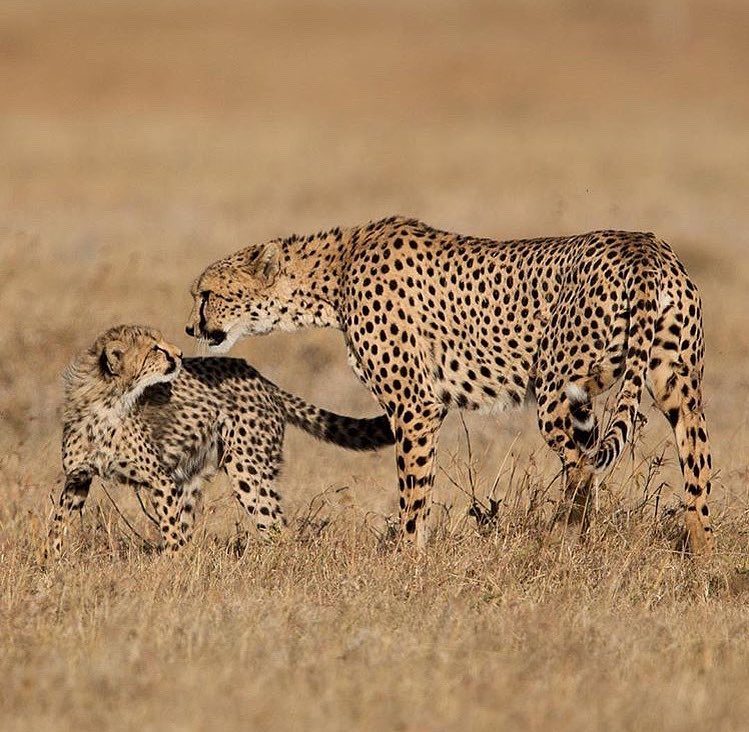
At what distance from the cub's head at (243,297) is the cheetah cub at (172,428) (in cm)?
19

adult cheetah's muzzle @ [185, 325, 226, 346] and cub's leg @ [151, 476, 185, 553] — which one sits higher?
adult cheetah's muzzle @ [185, 325, 226, 346]

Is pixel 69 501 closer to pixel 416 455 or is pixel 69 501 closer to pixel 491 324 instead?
pixel 416 455

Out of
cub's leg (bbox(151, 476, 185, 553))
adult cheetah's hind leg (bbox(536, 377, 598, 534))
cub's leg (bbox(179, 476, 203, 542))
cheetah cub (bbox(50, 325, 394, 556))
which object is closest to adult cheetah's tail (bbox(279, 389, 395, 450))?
cheetah cub (bbox(50, 325, 394, 556))

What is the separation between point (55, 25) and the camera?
123 ft

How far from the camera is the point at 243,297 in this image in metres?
6.93

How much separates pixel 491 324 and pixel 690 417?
0.93 metres

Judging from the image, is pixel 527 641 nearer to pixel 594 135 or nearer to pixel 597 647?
pixel 597 647

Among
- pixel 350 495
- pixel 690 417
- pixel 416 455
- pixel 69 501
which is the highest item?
pixel 690 417

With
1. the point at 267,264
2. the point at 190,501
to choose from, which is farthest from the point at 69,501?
the point at 267,264

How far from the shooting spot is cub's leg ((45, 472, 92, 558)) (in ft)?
19.8

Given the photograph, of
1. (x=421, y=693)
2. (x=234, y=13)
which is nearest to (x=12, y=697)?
(x=421, y=693)

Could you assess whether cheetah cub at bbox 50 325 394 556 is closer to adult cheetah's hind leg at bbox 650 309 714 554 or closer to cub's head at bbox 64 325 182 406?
cub's head at bbox 64 325 182 406

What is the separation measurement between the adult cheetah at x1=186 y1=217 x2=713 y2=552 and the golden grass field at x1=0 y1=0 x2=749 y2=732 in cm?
21

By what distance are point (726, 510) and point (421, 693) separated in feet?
8.54
